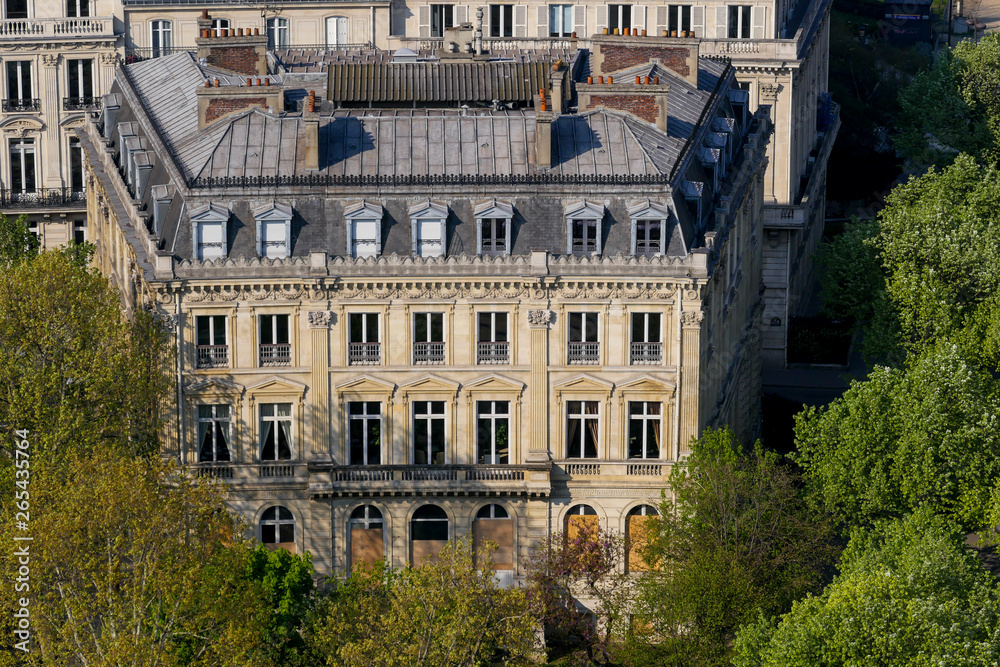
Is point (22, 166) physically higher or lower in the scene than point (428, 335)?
higher

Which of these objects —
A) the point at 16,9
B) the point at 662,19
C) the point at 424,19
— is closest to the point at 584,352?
the point at 662,19

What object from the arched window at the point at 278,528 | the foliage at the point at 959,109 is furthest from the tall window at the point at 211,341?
the foliage at the point at 959,109

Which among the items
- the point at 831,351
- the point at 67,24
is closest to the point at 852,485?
the point at 831,351

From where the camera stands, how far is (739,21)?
529ft

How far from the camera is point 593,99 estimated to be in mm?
122188

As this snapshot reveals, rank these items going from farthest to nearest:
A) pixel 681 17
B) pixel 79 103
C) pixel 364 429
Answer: pixel 681 17, pixel 79 103, pixel 364 429

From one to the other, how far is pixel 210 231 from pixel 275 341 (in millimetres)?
6014

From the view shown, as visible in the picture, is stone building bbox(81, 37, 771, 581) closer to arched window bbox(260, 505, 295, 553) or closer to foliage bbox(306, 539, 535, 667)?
arched window bbox(260, 505, 295, 553)

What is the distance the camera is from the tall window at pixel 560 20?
538 feet

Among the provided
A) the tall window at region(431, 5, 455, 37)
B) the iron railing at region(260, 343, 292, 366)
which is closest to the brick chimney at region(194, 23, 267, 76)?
the iron railing at region(260, 343, 292, 366)

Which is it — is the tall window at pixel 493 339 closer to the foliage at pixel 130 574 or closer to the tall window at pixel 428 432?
the tall window at pixel 428 432

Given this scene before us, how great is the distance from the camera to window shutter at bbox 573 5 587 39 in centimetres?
16388

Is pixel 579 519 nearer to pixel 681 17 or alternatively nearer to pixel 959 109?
pixel 681 17

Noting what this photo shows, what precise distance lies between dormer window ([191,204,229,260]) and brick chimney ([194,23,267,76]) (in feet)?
66.0
